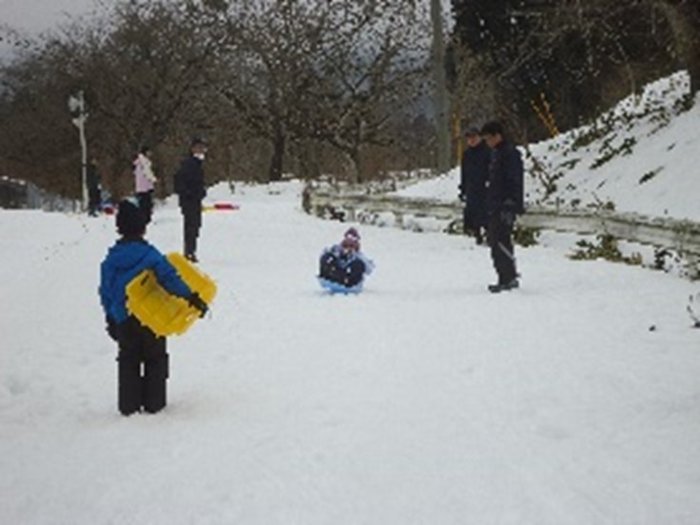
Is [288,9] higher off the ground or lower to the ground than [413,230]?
higher

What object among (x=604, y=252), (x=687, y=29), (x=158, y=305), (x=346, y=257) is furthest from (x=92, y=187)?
(x=158, y=305)

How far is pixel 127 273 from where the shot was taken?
606 cm

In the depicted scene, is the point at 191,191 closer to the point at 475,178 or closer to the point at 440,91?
the point at 475,178

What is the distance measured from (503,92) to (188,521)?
28.0 metres

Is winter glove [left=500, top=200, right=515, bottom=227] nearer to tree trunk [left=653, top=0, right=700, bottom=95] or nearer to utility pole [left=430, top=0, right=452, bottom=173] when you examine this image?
tree trunk [left=653, top=0, right=700, bottom=95]

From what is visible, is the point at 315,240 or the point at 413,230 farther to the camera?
the point at 413,230

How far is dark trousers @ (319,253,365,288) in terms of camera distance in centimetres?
1067

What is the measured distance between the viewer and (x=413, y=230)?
1958 centimetres

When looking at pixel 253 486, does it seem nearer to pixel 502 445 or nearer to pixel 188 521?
pixel 188 521

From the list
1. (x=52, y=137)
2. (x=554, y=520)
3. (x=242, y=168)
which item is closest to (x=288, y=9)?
(x=52, y=137)

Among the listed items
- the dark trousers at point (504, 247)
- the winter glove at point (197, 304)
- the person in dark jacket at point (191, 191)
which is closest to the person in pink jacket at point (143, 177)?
the person in dark jacket at point (191, 191)

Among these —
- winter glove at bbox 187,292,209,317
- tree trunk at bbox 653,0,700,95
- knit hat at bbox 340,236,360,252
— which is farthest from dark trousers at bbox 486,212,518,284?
tree trunk at bbox 653,0,700,95

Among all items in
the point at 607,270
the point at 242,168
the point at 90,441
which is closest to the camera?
the point at 90,441

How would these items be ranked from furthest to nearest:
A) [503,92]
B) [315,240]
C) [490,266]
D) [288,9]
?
[288,9]
[503,92]
[315,240]
[490,266]
